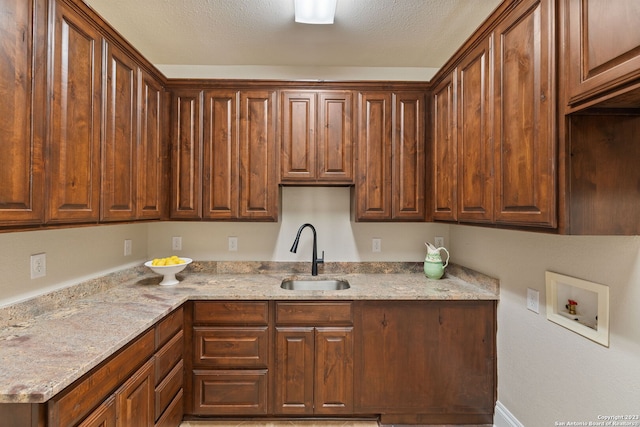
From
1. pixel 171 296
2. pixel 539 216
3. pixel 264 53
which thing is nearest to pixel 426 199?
pixel 539 216

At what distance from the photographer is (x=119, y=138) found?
1675mm

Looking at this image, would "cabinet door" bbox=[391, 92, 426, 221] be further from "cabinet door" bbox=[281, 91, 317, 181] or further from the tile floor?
the tile floor

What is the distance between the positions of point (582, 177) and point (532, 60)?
0.53 meters

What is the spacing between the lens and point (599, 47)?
0.94 metres

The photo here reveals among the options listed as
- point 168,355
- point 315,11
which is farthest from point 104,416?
point 315,11

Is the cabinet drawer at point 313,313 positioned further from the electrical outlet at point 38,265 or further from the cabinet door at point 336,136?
the electrical outlet at point 38,265

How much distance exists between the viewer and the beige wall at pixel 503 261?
47.1 inches

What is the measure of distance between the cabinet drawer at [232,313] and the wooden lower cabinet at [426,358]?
0.62 meters

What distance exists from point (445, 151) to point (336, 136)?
0.78m

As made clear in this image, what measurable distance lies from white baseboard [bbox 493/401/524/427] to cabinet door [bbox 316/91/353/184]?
6.12ft

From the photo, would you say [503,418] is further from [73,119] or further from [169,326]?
[73,119]

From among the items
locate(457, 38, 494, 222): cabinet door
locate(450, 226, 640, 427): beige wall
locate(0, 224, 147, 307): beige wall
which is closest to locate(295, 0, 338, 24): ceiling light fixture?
locate(457, 38, 494, 222): cabinet door

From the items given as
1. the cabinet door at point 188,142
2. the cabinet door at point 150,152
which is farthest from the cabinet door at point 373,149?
the cabinet door at point 150,152

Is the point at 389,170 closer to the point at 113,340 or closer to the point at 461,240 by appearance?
the point at 461,240
